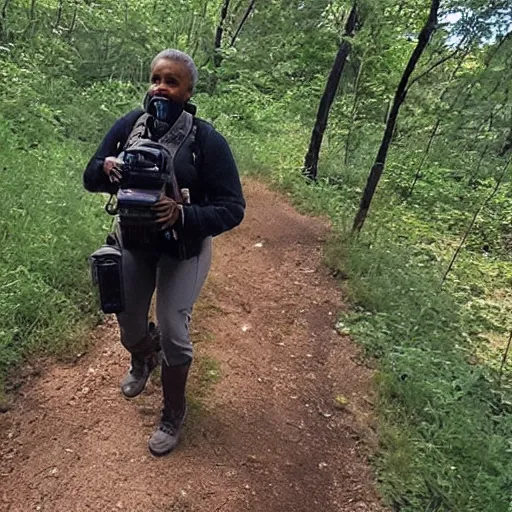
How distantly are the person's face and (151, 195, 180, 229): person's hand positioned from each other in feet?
1.73

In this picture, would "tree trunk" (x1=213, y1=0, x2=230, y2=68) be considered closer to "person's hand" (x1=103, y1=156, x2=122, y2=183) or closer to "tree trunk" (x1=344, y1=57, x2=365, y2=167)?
"tree trunk" (x1=344, y1=57, x2=365, y2=167)

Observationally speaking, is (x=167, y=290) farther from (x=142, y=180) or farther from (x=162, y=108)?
(x=162, y=108)

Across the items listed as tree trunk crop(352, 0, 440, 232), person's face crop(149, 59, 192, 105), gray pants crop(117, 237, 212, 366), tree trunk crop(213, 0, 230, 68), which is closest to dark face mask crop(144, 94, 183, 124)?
person's face crop(149, 59, 192, 105)

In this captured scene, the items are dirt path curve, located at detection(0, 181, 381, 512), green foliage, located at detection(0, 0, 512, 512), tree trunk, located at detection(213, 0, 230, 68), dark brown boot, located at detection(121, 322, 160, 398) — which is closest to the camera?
dirt path curve, located at detection(0, 181, 381, 512)

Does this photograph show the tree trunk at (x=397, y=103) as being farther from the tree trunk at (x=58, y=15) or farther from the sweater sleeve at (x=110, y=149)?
the tree trunk at (x=58, y=15)

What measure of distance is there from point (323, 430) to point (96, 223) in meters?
2.81

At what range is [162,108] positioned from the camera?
2.65 meters

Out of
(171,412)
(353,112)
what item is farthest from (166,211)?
(353,112)

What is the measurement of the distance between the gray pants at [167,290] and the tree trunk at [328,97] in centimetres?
656

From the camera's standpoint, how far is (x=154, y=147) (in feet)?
8.13

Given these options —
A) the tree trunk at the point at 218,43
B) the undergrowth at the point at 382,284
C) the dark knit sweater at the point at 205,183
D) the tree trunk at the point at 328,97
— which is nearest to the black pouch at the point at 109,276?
the dark knit sweater at the point at 205,183

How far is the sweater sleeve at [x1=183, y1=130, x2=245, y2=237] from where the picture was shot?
8.71ft

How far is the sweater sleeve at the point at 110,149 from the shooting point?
2797 millimetres

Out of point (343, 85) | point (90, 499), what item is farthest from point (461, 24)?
point (343, 85)
